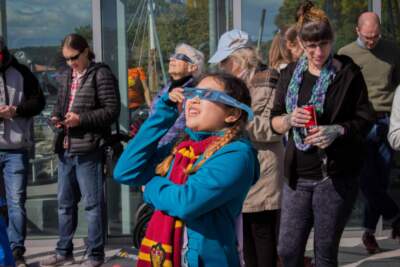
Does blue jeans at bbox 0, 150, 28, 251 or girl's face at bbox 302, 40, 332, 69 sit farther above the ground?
girl's face at bbox 302, 40, 332, 69

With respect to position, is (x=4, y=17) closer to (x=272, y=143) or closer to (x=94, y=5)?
(x=94, y=5)

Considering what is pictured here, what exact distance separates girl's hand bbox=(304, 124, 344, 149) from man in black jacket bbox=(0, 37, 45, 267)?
297cm

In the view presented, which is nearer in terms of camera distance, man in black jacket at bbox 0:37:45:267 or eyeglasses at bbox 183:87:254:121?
eyeglasses at bbox 183:87:254:121

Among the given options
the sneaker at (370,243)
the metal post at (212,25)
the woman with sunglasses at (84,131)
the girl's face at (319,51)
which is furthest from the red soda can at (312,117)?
the metal post at (212,25)

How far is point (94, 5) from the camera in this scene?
679cm

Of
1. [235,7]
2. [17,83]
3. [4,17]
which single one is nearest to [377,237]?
[235,7]

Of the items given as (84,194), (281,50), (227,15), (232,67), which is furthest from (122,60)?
(232,67)

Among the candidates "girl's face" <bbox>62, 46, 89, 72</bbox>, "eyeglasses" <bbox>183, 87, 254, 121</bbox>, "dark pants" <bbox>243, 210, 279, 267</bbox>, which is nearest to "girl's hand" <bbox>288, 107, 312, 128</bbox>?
Answer: "dark pants" <bbox>243, 210, 279, 267</bbox>

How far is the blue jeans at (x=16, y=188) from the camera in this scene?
235 inches

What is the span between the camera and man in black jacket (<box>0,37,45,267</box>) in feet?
19.5

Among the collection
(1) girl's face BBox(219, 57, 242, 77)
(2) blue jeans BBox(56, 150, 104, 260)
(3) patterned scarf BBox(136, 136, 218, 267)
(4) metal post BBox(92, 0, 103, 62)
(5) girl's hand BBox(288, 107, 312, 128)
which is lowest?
(2) blue jeans BBox(56, 150, 104, 260)

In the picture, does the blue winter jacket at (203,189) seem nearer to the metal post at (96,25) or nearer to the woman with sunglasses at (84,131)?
the woman with sunglasses at (84,131)

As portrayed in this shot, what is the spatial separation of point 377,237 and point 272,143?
2.79m

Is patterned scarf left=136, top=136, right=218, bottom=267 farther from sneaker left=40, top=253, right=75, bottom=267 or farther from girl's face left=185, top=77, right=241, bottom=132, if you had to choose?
sneaker left=40, top=253, right=75, bottom=267
